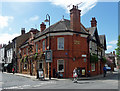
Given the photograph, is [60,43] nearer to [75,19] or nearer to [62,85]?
[75,19]

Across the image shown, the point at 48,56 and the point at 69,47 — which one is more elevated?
the point at 69,47

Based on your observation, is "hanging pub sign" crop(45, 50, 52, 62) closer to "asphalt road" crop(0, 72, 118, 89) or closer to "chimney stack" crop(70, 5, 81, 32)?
"asphalt road" crop(0, 72, 118, 89)

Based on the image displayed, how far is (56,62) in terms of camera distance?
842 inches

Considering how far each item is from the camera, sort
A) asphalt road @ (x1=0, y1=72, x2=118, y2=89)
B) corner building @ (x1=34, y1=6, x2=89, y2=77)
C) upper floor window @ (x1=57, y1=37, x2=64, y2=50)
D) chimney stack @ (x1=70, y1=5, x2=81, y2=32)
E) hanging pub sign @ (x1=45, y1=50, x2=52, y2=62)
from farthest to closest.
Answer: chimney stack @ (x1=70, y1=5, x2=81, y2=32) → upper floor window @ (x1=57, y1=37, x2=64, y2=50) → corner building @ (x1=34, y1=6, x2=89, y2=77) → hanging pub sign @ (x1=45, y1=50, x2=52, y2=62) → asphalt road @ (x1=0, y1=72, x2=118, y2=89)

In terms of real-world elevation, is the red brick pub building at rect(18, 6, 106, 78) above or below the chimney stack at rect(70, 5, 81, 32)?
below

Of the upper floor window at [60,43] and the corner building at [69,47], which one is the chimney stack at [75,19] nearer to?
the corner building at [69,47]

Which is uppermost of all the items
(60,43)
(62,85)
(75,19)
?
(75,19)

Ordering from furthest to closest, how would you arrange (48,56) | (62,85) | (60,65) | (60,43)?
(60,43) → (60,65) → (48,56) → (62,85)

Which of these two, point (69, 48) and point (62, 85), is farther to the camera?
point (69, 48)

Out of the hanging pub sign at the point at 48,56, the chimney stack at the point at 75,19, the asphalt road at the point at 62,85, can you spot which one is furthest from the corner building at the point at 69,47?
the asphalt road at the point at 62,85

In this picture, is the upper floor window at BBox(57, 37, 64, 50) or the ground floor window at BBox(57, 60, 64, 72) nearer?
the ground floor window at BBox(57, 60, 64, 72)

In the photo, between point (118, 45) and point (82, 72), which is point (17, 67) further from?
point (118, 45)

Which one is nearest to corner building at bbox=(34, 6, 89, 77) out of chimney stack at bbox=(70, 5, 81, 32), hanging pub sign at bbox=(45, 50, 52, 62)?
chimney stack at bbox=(70, 5, 81, 32)

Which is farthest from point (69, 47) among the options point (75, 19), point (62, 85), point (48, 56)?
point (62, 85)
